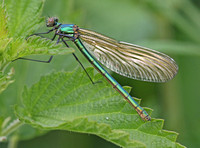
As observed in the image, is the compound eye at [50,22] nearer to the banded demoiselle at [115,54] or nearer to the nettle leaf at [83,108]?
the banded demoiselle at [115,54]

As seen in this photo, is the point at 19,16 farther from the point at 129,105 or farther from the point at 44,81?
the point at 129,105

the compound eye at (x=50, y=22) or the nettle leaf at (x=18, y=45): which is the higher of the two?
the compound eye at (x=50, y=22)

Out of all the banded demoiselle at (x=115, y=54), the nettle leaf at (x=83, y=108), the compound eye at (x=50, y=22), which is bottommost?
the nettle leaf at (x=83, y=108)

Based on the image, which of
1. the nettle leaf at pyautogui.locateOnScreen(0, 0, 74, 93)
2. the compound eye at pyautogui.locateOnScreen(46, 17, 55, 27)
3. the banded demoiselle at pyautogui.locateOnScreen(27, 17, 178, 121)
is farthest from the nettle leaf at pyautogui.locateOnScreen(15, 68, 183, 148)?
the compound eye at pyautogui.locateOnScreen(46, 17, 55, 27)

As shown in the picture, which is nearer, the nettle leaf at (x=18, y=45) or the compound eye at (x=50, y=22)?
the nettle leaf at (x=18, y=45)

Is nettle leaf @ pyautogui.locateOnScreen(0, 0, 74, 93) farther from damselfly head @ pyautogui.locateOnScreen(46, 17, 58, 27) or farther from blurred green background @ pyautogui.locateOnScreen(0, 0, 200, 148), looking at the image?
blurred green background @ pyautogui.locateOnScreen(0, 0, 200, 148)

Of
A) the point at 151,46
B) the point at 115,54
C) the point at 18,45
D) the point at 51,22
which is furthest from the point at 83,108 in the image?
the point at 151,46

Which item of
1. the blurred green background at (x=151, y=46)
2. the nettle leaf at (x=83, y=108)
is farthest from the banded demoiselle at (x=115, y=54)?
the nettle leaf at (x=83, y=108)
